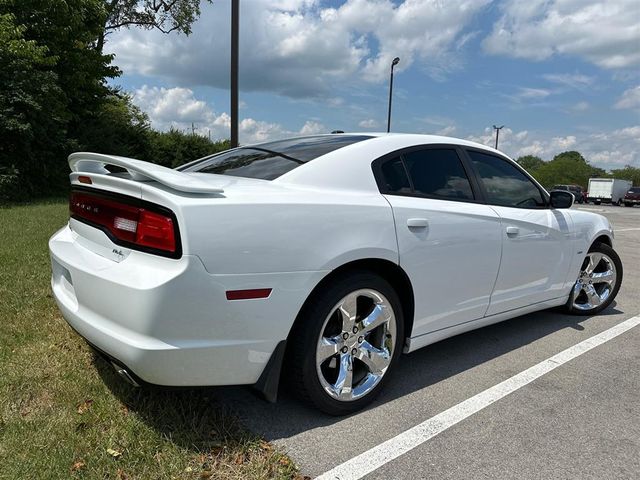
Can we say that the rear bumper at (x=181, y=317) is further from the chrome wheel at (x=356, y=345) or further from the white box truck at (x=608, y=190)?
the white box truck at (x=608, y=190)

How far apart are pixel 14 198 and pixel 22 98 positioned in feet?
9.45

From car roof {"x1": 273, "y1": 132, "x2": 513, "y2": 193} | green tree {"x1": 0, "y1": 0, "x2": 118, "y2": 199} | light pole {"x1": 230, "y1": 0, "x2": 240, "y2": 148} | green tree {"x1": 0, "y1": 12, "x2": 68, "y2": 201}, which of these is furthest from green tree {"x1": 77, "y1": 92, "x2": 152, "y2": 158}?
car roof {"x1": 273, "y1": 132, "x2": 513, "y2": 193}

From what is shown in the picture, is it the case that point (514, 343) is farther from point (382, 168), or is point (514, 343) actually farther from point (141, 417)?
point (141, 417)

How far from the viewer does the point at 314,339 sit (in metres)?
2.40

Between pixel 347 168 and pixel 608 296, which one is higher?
pixel 347 168

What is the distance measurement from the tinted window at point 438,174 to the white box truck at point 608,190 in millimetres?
44027

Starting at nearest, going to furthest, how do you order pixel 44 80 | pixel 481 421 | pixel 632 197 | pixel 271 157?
A: pixel 481 421 < pixel 271 157 < pixel 44 80 < pixel 632 197

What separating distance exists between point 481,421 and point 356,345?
0.80 m

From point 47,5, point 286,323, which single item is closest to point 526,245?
point 286,323

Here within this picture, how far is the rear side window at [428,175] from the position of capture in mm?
2891

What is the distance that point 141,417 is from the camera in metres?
2.45

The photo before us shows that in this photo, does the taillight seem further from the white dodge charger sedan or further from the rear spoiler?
the rear spoiler

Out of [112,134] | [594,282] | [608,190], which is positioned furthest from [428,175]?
[608,190]

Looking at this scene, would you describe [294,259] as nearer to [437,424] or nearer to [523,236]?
[437,424]
